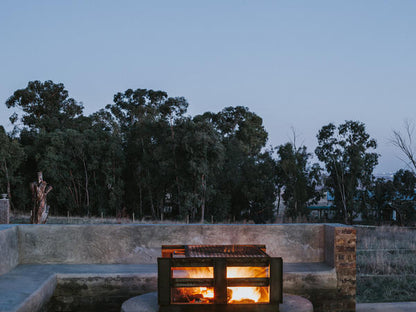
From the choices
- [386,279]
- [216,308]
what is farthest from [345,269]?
[386,279]

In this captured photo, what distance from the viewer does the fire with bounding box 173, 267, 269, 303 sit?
3258 millimetres

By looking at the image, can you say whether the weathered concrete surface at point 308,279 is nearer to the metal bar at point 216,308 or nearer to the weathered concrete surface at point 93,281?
the metal bar at point 216,308

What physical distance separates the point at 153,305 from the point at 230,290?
0.62 meters

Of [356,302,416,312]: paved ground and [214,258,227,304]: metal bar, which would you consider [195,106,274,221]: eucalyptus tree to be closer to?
[356,302,416,312]: paved ground

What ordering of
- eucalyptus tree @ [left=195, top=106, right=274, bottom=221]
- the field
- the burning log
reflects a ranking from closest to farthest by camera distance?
the field
the burning log
eucalyptus tree @ [left=195, top=106, right=274, bottom=221]

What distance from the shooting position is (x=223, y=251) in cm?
352

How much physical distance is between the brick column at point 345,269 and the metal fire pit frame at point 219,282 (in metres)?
1.40

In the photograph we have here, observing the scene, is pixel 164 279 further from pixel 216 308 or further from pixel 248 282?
pixel 248 282

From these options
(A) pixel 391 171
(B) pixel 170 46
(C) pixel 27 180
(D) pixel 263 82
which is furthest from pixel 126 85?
(A) pixel 391 171

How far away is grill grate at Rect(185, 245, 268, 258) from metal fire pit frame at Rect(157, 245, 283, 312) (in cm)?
9

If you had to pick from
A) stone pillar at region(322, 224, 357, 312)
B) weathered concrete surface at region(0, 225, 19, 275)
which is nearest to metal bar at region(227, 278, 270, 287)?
stone pillar at region(322, 224, 357, 312)

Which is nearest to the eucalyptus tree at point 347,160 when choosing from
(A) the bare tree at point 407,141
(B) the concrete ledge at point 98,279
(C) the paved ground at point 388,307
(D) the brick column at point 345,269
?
(A) the bare tree at point 407,141

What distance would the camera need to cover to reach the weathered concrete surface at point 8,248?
4.04m

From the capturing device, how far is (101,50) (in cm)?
2102
